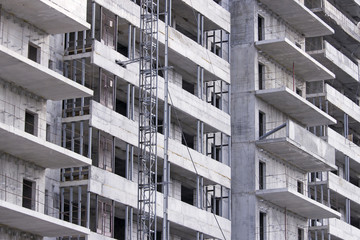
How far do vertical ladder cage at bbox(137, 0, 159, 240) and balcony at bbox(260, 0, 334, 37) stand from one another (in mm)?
13870

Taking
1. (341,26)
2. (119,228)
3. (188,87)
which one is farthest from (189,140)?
(341,26)

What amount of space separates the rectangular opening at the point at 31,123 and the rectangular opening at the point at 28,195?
222cm

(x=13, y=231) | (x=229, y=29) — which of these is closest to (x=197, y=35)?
(x=229, y=29)

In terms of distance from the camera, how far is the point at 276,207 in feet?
231

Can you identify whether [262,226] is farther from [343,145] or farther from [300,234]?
[343,145]

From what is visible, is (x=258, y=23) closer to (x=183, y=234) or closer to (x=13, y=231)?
(x=183, y=234)

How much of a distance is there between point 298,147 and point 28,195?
23282 millimetres

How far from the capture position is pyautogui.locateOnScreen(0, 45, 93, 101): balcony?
4778 centimetres

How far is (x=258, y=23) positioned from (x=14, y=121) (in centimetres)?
2632

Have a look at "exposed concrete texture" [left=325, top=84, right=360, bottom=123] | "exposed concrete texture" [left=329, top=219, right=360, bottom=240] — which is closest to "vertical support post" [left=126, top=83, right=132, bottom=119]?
"exposed concrete texture" [left=329, top=219, right=360, bottom=240]

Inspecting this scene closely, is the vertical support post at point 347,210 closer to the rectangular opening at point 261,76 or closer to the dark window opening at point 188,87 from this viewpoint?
the rectangular opening at point 261,76

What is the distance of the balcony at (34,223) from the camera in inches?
1826

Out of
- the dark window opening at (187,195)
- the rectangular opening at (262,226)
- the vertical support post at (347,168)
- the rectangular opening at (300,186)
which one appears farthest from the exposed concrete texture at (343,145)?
the dark window opening at (187,195)

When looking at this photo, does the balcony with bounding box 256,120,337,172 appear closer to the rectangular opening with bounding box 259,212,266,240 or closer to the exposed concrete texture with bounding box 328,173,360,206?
the rectangular opening with bounding box 259,212,266,240
